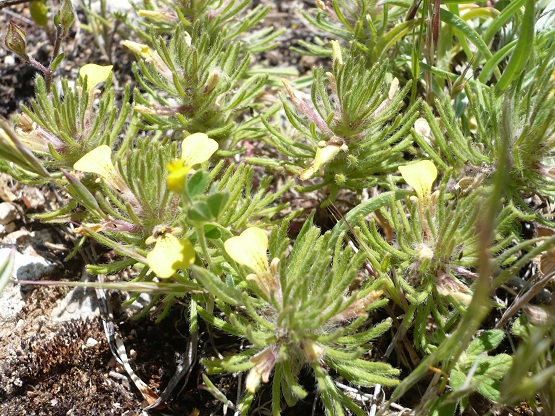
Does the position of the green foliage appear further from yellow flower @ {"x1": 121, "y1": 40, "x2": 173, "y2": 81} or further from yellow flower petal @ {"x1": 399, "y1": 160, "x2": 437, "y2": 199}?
yellow flower @ {"x1": 121, "y1": 40, "x2": 173, "y2": 81}

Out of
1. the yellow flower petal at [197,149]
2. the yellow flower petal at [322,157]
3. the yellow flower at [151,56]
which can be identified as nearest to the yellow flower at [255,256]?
the yellow flower petal at [197,149]

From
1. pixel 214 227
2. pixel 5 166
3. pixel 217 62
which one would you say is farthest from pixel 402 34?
pixel 5 166

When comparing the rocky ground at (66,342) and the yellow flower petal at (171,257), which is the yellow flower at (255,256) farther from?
the rocky ground at (66,342)

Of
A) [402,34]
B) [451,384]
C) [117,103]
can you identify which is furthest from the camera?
[117,103]

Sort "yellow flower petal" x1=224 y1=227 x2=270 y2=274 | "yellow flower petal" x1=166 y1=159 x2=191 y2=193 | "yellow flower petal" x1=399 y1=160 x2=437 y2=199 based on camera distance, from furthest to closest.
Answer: "yellow flower petal" x1=399 y1=160 x2=437 y2=199
"yellow flower petal" x1=224 y1=227 x2=270 y2=274
"yellow flower petal" x1=166 y1=159 x2=191 y2=193

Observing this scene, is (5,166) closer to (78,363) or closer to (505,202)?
(78,363)

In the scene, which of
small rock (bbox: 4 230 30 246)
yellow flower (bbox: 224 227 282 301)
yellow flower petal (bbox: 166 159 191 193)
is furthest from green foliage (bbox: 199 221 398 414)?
small rock (bbox: 4 230 30 246)
